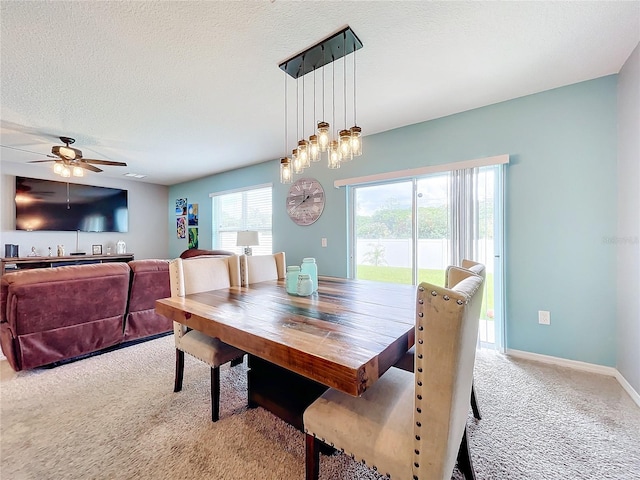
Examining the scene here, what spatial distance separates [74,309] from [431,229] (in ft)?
11.5

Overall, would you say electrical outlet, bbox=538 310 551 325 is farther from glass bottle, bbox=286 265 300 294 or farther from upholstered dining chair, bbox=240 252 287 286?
upholstered dining chair, bbox=240 252 287 286

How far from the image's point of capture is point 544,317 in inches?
94.0

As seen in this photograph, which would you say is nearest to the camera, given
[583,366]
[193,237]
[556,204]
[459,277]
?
[459,277]

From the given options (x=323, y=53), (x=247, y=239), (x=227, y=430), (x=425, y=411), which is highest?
(x=323, y=53)

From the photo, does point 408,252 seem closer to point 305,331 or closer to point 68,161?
point 305,331

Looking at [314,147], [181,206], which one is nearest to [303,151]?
[314,147]

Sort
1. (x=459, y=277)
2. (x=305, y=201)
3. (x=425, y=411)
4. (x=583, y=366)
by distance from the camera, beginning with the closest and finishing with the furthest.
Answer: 1. (x=425, y=411)
2. (x=459, y=277)
3. (x=583, y=366)
4. (x=305, y=201)

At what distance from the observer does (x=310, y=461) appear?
1042mm

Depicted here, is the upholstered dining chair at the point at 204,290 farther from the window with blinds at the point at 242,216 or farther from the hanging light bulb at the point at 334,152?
the window with blinds at the point at 242,216

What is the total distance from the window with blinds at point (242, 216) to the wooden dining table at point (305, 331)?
2.73 meters

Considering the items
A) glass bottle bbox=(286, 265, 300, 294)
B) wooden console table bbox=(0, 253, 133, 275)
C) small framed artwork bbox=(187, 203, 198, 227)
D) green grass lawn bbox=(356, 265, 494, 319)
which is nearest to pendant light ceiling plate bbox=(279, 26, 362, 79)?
glass bottle bbox=(286, 265, 300, 294)

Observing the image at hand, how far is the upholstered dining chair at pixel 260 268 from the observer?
222 cm

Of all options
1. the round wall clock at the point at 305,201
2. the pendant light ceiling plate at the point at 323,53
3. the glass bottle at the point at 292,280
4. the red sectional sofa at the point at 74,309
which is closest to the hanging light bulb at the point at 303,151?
the pendant light ceiling plate at the point at 323,53

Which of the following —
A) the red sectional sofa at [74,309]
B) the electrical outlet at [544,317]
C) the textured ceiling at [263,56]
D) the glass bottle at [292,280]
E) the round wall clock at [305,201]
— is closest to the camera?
the textured ceiling at [263,56]
